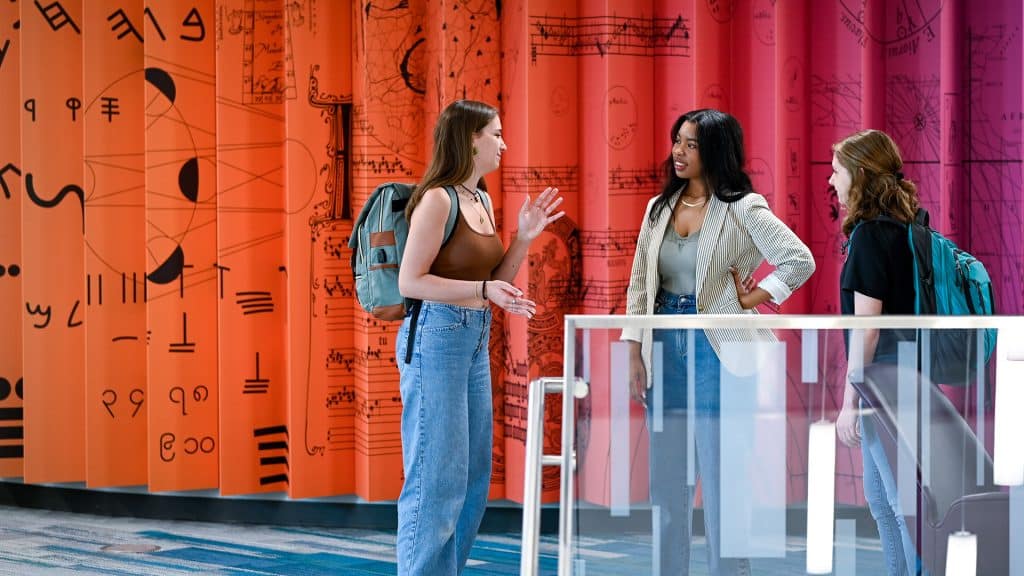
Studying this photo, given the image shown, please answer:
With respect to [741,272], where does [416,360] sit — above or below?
below

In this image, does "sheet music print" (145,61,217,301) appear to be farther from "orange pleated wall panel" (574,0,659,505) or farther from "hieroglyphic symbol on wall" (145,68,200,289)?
"orange pleated wall panel" (574,0,659,505)

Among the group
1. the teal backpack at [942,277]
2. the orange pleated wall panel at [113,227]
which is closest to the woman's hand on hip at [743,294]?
the teal backpack at [942,277]

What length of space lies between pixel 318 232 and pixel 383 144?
0.42m

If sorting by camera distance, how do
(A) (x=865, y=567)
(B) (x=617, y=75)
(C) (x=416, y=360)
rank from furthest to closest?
(B) (x=617, y=75)
(C) (x=416, y=360)
(A) (x=865, y=567)

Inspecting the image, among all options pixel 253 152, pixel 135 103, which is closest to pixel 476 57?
pixel 253 152

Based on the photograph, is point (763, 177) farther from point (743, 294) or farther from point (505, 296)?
point (505, 296)

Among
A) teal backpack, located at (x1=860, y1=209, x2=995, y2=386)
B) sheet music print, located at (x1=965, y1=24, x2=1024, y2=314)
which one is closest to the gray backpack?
teal backpack, located at (x1=860, y1=209, x2=995, y2=386)

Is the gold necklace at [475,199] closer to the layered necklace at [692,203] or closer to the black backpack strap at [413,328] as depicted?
the black backpack strap at [413,328]

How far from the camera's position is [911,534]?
7.24 ft

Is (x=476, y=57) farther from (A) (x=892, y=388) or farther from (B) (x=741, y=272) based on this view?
(A) (x=892, y=388)

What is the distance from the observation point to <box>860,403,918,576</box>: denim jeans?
218 centimetres

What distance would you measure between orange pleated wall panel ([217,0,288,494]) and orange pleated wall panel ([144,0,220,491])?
4.8 inches

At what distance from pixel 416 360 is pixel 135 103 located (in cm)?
224

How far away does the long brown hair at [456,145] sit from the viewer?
314 centimetres
